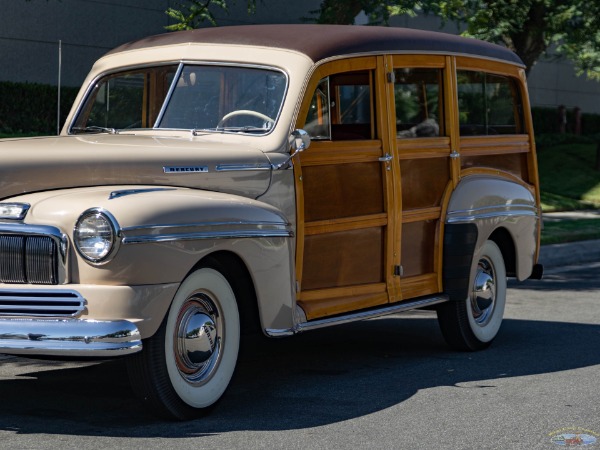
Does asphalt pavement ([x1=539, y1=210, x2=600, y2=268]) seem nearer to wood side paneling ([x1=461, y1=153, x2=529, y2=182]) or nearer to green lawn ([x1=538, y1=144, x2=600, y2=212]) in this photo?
wood side paneling ([x1=461, y1=153, x2=529, y2=182])

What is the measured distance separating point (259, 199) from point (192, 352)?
102cm

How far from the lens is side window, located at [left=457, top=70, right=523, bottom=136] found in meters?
8.61

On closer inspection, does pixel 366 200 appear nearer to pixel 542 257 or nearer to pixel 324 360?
pixel 324 360

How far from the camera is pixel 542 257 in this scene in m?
14.4

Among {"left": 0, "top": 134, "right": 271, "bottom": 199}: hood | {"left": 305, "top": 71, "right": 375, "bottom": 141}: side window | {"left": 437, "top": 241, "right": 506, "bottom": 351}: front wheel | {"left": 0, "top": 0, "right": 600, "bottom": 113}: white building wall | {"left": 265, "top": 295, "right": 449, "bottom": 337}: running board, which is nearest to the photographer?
{"left": 0, "top": 134, "right": 271, "bottom": 199}: hood

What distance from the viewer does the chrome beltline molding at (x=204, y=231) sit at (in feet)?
18.2

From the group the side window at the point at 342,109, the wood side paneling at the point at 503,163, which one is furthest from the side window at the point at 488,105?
the side window at the point at 342,109

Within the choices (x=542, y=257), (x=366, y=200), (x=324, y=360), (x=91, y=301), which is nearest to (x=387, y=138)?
(x=366, y=200)

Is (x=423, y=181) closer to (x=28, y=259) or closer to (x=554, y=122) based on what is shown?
(x=28, y=259)

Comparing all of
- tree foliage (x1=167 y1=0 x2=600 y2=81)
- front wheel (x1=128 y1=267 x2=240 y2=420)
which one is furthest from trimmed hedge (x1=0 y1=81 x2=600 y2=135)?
front wheel (x1=128 y1=267 x2=240 y2=420)

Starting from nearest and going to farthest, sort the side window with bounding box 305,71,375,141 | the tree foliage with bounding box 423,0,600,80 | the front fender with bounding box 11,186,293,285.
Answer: the front fender with bounding box 11,186,293,285
the side window with bounding box 305,71,375,141
the tree foliage with bounding box 423,0,600,80

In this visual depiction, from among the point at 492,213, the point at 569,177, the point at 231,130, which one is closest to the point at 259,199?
the point at 231,130

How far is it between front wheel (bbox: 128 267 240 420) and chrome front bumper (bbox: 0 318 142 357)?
28 centimetres

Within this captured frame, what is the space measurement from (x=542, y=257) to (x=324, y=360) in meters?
6.98
